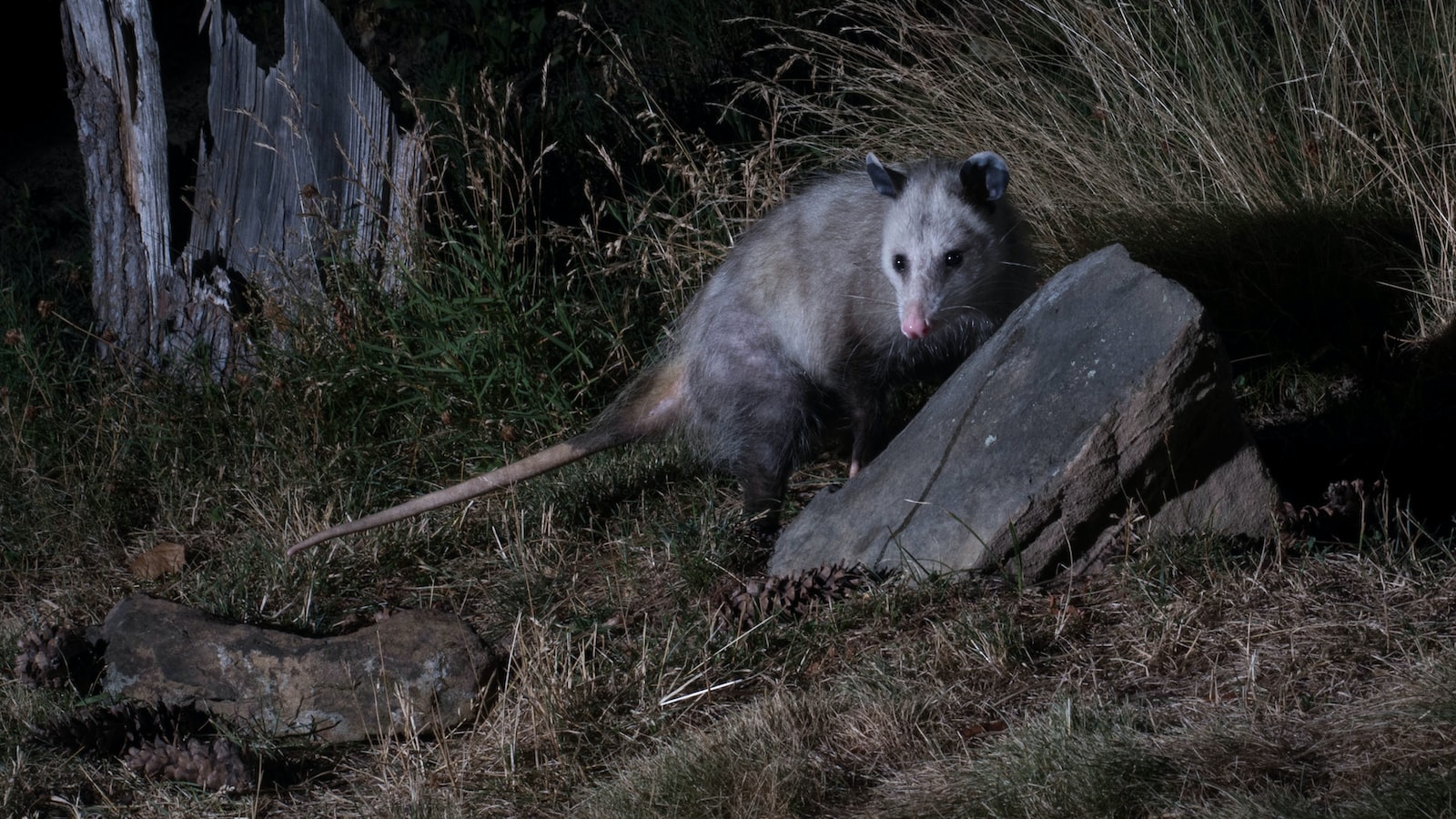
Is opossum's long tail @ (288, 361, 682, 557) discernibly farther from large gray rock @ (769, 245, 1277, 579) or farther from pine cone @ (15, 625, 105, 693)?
large gray rock @ (769, 245, 1277, 579)

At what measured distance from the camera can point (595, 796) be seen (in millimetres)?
2338

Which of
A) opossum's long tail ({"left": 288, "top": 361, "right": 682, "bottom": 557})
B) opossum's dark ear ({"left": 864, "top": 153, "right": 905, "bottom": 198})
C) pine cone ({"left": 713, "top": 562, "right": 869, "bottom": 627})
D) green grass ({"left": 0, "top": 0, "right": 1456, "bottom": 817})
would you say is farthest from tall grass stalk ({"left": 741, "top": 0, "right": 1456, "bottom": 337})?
pine cone ({"left": 713, "top": 562, "right": 869, "bottom": 627})

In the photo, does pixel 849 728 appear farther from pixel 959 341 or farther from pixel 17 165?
pixel 17 165

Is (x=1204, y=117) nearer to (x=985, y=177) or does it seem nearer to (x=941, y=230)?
(x=985, y=177)

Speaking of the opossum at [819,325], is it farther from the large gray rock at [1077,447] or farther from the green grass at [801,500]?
the large gray rock at [1077,447]

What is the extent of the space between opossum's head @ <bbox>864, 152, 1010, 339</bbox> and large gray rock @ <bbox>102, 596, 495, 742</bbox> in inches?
52.4

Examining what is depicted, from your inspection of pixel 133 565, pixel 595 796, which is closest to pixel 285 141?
pixel 133 565

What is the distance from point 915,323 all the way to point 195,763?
1818 mm

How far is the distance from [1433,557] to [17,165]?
607 cm

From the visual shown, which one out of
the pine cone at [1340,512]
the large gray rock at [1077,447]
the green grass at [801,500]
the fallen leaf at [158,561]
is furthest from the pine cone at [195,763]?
the pine cone at [1340,512]

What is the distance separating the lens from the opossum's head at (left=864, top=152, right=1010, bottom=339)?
322cm

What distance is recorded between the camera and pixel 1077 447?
2.75 m

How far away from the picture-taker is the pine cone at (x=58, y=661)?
2.86m

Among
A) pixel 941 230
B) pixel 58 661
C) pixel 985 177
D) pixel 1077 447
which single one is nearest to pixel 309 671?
pixel 58 661
